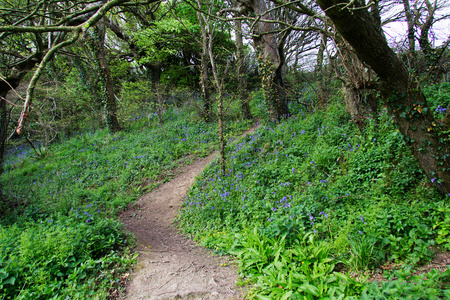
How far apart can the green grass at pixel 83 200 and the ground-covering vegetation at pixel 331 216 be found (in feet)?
6.61

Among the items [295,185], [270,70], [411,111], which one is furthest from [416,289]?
[270,70]

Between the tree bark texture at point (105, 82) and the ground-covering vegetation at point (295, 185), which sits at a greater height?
the tree bark texture at point (105, 82)

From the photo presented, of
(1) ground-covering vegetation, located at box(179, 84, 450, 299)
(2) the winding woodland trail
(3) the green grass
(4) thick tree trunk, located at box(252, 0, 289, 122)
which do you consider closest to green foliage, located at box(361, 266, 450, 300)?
(1) ground-covering vegetation, located at box(179, 84, 450, 299)

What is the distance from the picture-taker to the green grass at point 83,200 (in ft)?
10.6

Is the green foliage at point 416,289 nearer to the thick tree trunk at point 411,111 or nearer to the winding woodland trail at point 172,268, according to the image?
the winding woodland trail at point 172,268

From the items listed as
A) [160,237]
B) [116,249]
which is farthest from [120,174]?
[116,249]

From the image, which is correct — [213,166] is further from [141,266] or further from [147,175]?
[141,266]

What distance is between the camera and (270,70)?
843cm

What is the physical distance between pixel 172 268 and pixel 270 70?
713cm

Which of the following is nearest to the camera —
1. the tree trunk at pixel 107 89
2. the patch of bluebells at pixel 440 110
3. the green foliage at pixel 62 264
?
the green foliage at pixel 62 264

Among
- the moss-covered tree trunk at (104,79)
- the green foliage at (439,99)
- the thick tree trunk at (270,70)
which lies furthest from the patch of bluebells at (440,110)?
the moss-covered tree trunk at (104,79)

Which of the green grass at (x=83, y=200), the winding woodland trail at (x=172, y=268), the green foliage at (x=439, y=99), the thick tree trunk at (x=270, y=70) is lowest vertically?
the winding woodland trail at (x=172, y=268)

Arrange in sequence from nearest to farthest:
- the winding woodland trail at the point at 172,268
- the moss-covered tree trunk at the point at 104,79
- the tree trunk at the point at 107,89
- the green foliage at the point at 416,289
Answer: the green foliage at the point at 416,289, the winding woodland trail at the point at 172,268, the moss-covered tree trunk at the point at 104,79, the tree trunk at the point at 107,89

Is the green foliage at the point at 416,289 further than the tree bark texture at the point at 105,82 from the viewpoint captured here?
No
